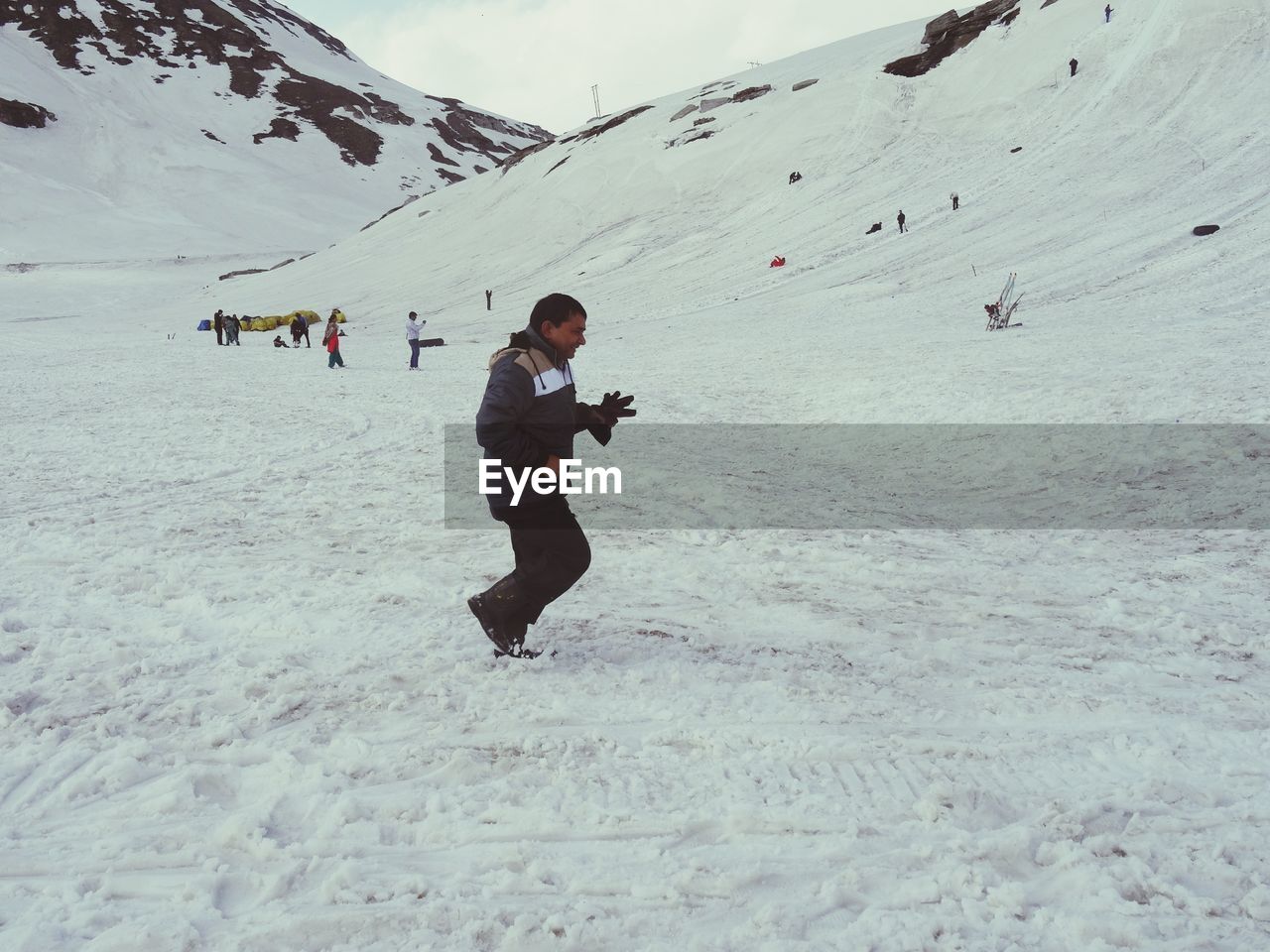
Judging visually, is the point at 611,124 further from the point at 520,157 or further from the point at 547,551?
the point at 547,551

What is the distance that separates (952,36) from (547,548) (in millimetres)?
51746

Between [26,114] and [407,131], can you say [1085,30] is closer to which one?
[407,131]

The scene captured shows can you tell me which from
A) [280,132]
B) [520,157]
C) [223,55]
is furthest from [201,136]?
[520,157]

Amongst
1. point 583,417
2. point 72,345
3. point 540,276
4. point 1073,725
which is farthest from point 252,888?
point 540,276

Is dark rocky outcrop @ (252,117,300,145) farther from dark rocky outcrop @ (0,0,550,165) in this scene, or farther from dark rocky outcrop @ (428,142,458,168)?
dark rocky outcrop @ (428,142,458,168)

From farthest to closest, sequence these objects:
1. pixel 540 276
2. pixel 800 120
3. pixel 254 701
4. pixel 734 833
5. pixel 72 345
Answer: pixel 800 120 → pixel 540 276 → pixel 72 345 → pixel 254 701 → pixel 734 833

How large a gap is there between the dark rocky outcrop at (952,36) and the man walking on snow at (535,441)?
48.0 m

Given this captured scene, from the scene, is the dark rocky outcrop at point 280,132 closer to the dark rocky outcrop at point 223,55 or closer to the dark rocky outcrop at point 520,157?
the dark rocky outcrop at point 223,55

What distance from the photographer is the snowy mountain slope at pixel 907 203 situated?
20.0 m

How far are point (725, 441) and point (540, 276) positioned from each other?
28896mm

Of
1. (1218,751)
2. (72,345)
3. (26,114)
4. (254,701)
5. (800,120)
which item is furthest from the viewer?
(26,114)

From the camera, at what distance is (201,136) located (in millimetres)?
89312

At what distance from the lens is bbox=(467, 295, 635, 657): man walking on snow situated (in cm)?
354

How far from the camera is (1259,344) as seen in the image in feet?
38.1
